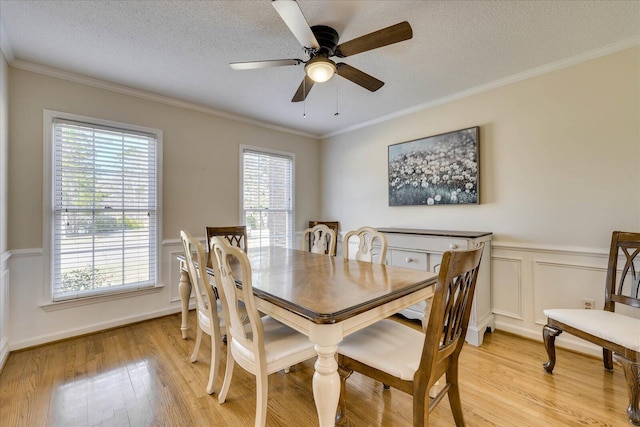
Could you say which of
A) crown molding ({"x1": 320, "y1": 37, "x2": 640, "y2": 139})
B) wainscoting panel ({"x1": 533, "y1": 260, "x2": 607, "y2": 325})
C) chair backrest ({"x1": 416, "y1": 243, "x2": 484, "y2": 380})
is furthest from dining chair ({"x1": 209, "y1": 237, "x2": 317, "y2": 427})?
crown molding ({"x1": 320, "y1": 37, "x2": 640, "y2": 139})

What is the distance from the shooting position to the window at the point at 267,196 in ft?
12.9

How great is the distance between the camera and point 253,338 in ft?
4.42

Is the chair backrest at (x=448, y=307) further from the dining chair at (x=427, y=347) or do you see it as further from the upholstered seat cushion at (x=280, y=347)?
the upholstered seat cushion at (x=280, y=347)

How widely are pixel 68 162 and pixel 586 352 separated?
16.0 feet

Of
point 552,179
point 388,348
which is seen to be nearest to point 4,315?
point 388,348

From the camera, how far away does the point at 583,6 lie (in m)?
1.74

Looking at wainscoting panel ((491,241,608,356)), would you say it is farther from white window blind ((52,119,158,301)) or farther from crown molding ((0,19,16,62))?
crown molding ((0,19,16,62))

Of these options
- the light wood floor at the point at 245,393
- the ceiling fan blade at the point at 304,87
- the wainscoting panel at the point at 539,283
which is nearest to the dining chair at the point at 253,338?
the light wood floor at the point at 245,393

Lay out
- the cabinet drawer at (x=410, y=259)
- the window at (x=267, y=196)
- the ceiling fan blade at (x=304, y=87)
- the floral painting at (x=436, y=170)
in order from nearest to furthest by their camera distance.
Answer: the ceiling fan blade at (x=304, y=87), the cabinet drawer at (x=410, y=259), the floral painting at (x=436, y=170), the window at (x=267, y=196)

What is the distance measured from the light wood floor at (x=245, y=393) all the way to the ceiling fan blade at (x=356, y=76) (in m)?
2.21

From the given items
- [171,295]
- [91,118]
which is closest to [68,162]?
[91,118]

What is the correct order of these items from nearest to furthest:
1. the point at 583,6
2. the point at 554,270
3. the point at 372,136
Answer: the point at 583,6 < the point at 554,270 < the point at 372,136

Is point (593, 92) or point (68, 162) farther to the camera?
point (68, 162)

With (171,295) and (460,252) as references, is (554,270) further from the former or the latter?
(171,295)
